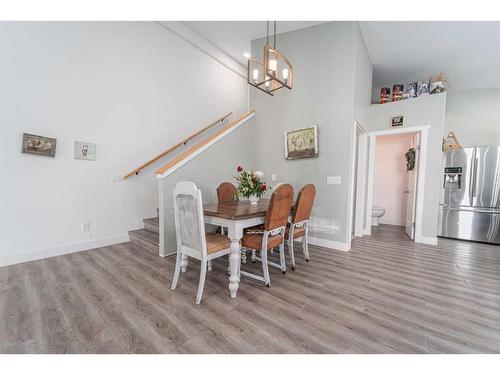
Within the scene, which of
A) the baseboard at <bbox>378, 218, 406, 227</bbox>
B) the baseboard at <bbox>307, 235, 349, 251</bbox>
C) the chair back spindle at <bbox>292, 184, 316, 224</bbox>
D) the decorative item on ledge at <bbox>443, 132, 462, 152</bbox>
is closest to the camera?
the chair back spindle at <bbox>292, 184, 316, 224</bbox>

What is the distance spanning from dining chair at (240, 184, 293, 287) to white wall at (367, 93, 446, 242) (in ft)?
10.1

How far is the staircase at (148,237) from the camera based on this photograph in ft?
10.1

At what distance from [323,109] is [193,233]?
2786 mm

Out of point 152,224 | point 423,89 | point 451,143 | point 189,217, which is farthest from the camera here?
point 451,143

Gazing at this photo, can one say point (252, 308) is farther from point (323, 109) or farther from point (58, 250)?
point (323, 109)

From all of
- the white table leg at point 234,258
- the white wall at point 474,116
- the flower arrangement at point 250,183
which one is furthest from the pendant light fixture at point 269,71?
the white wall at point 474,116

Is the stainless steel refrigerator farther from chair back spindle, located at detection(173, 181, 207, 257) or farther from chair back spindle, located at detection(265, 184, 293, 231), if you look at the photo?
chair back spindle, located at detection(173, 181, 207, 257)

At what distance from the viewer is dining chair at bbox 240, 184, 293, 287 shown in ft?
6.50

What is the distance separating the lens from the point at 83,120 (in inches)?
116

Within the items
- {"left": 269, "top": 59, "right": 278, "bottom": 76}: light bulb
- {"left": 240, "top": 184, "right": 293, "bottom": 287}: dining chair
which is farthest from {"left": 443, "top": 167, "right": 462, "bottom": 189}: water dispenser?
{"left": 269, "top": 59, "right": 278, "bottom": 76}: light bulb

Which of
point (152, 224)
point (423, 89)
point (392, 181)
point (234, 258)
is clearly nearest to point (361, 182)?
point (423, 89)

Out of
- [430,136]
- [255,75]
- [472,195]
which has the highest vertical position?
[255,75]

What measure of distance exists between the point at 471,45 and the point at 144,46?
5.40 meters

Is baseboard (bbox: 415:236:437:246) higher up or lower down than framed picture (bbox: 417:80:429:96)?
lower down
